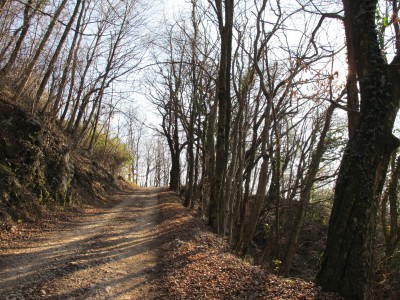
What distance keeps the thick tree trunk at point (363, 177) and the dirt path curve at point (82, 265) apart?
3.30 metres

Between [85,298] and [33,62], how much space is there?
10068 millimetres

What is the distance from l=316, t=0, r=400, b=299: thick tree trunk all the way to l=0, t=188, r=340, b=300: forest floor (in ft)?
1.54

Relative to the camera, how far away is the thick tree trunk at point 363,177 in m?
4.59

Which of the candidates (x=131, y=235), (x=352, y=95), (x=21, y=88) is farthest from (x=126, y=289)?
(x=21, y=88)

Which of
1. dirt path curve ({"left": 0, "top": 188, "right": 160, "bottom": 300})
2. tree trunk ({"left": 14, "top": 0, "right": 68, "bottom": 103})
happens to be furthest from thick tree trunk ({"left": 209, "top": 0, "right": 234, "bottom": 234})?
tree trunk ({"left": 14, "top": 0, "right": 68, "bottom": 103})

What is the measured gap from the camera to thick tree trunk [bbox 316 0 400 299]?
4594 millimetres

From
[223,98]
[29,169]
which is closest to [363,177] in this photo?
[223,98]

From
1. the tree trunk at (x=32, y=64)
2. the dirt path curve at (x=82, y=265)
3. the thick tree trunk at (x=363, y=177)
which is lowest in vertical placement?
the dirt path curve at (x=82, y=265)

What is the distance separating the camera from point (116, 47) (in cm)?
2386

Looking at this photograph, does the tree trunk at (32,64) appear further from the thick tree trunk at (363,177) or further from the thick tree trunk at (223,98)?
the thick tree trunk at (363,177)

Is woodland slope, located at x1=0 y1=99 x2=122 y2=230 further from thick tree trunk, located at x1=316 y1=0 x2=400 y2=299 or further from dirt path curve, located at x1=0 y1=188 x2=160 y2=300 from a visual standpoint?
thick tree trunk, located at x1=316 y1=0 x2=400 y2=299

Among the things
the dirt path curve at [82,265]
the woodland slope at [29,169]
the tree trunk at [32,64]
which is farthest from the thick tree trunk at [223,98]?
the tree trunk at [32,64]

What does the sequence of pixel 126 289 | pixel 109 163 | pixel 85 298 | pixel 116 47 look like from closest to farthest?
pixel 85 298 → pixel 126 289 → pixel 116 47 → pixel 109 163

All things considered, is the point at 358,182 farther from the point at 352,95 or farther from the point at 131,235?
the point at 131,235
